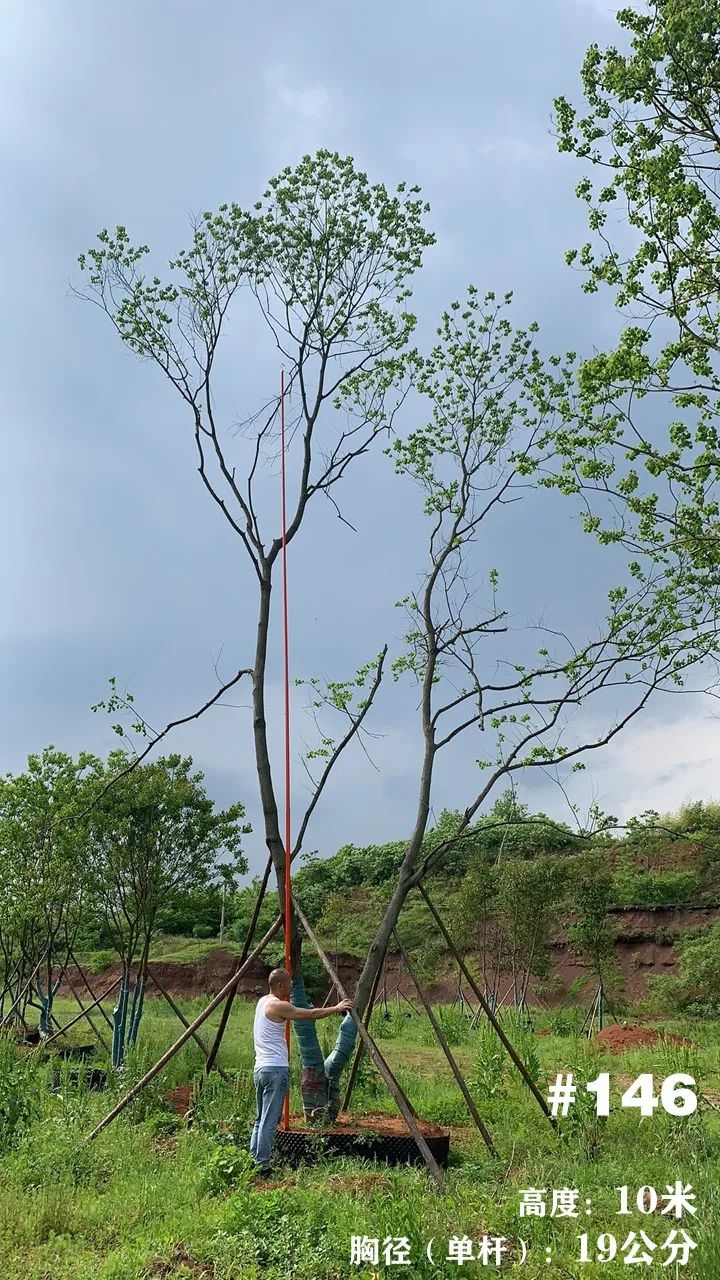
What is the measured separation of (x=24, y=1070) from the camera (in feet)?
34.4

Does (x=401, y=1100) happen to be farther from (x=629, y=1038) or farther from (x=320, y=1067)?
(x=629, y=1038)

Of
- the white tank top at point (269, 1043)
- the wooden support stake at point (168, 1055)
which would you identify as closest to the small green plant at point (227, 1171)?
the white tank top at point (269, 1043)

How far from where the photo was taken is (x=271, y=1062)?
8.18 metres

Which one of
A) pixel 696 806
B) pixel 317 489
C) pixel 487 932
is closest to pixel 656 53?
pixel 317 489

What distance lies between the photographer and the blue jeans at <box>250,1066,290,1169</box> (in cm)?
797

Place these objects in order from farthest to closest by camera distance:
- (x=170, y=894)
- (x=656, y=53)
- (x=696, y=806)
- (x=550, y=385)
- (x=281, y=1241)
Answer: (x=696, y=806), (x=170, y=894), (x=550, y=385), (x=656, y=53), (x=281, y=1241)

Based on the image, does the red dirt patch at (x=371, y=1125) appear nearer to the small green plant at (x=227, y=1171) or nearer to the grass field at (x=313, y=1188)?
the grass field at (x=313, y=1188)

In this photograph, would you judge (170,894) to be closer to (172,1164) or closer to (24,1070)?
(24,1070)

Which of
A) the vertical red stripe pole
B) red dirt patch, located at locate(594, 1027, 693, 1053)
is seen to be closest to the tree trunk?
the vertical red stripe pole

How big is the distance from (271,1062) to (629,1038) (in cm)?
1041

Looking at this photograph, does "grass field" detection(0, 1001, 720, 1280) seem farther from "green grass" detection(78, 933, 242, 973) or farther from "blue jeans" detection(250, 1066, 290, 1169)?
"green grass" detection(78, 933, 242, 973)

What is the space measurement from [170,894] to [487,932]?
12766 mm

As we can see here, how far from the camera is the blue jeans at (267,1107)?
26.1 feet

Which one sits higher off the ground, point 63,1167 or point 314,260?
point 314,260
